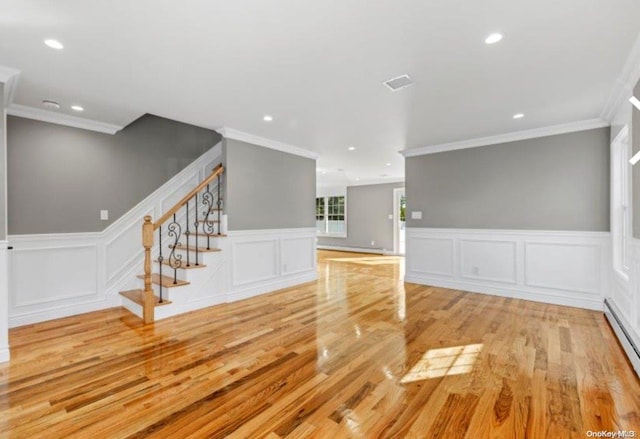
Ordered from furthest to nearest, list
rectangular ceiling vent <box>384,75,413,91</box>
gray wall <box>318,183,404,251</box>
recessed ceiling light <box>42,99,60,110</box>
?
gray wall <box>318,183,404,251</box> → recessed ceiling light <box>42,99,60,110</box> → rectangular ceiling vent <box>384,75,413,91</box>

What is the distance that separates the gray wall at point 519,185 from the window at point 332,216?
4.92 m

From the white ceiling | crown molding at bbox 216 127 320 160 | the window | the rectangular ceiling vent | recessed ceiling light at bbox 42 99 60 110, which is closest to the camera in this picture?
the white ceiling

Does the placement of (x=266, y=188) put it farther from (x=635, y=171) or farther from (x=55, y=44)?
(x=635, y=171)

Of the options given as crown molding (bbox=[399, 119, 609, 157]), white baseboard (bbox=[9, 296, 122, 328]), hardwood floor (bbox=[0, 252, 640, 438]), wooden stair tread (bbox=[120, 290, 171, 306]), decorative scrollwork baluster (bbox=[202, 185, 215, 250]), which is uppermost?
crown molding (bbox=[399, 119, 609, 157])

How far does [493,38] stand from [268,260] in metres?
3.92

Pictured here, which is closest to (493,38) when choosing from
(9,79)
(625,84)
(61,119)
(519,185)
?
(625,84)

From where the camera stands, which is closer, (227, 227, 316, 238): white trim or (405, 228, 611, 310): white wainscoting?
(405, 228, 611, 310): white wainscoting

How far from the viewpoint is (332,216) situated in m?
10.7

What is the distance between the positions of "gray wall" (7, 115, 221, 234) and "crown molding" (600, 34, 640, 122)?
5367mm

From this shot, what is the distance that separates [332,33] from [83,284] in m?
4.10

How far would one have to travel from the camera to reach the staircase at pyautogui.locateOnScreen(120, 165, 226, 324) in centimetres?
346

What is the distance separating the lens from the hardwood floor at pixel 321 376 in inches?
67.9

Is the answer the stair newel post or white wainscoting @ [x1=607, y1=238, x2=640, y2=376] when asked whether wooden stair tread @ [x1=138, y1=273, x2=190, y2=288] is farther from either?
white wainscoting @ [x1=607, y1=238, x2=640, y2=376]

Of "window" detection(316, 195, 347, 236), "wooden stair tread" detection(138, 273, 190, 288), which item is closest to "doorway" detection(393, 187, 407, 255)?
"window" detection(316, 195, 347, 236)
